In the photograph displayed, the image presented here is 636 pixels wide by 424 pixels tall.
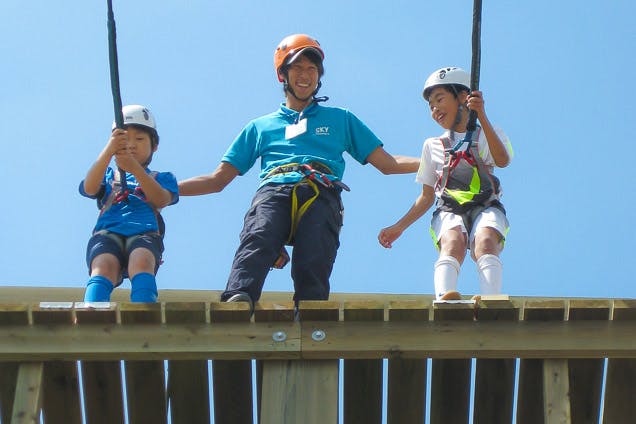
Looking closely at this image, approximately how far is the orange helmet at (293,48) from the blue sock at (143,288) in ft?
5.41

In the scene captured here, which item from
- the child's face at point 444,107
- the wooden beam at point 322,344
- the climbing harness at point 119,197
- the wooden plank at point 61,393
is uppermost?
the child's face at point 444,107

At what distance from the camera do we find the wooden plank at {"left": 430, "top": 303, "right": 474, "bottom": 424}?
575 centimetres

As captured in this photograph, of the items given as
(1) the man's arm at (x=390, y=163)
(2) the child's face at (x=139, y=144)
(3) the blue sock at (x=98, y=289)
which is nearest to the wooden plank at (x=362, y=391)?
(3) the blue sock at (x=98, y=289)

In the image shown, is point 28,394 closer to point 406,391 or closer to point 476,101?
point 406,391

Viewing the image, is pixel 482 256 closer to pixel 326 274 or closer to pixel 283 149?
pixel 326 274

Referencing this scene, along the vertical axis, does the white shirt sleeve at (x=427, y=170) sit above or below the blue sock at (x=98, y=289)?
above

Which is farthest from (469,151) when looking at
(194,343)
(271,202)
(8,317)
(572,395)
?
(8,317)

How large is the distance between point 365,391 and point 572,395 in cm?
103

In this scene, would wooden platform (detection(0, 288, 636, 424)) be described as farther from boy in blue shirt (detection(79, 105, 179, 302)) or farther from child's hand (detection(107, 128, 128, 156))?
child's hand (detection(107, 128, 128, 156))

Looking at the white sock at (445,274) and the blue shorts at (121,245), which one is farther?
the blue shorts at (121,245)

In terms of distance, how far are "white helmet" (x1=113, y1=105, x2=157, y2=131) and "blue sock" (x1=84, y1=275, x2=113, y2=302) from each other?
1228 millimetres

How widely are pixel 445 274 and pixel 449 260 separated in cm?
11

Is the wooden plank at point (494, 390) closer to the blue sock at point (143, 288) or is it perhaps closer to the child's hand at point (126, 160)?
the blue sock at point (143, 288)

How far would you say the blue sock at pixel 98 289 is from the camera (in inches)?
246
